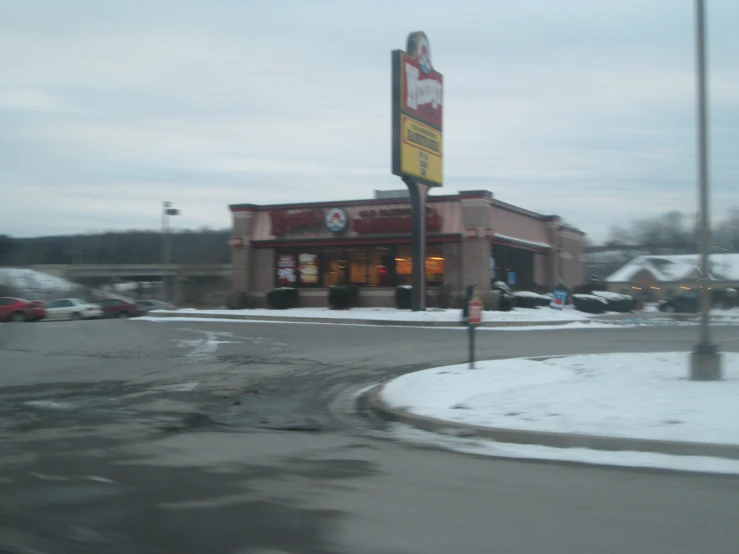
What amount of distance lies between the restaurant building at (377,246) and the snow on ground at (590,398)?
25.2m

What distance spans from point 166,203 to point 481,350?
34.6m

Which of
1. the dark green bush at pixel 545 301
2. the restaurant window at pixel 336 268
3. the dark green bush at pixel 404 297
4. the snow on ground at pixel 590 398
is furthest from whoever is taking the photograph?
the restaurant window at pixel 336 268

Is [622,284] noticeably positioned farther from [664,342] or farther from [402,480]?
[402,480]

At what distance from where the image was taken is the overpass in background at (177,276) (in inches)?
2985

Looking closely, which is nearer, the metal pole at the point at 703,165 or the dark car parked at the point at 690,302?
the metal pole at the point at 703,165

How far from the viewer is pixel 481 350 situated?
1909cm

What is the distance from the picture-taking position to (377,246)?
40500mm

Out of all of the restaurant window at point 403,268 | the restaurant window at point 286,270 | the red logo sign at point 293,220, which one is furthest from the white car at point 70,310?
the restaurant window at point 403,268

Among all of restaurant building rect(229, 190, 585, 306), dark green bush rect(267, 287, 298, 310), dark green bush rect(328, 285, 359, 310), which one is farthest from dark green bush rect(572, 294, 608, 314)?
dark green bush rect(267, 287, 298, 310)

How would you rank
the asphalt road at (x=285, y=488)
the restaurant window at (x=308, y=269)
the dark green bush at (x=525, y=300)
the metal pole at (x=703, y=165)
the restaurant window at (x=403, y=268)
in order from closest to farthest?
the asphalt road at (x=285, y=488), the metal pole at (x=703, y=165), the dark green bush at (x=525, y=300), the restaurant window at (x=403, y=268), the restaurant window at (x=308, y=269)

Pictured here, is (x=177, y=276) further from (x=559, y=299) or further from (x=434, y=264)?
(x=559, y=299)

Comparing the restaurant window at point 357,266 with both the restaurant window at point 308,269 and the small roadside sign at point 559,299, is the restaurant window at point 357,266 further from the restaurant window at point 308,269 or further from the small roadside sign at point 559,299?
the small roadside sign at point 559,299

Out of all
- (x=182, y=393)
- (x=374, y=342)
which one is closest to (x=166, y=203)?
(x=374, y=342)

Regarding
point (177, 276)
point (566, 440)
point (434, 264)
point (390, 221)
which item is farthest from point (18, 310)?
point (177, 276)
